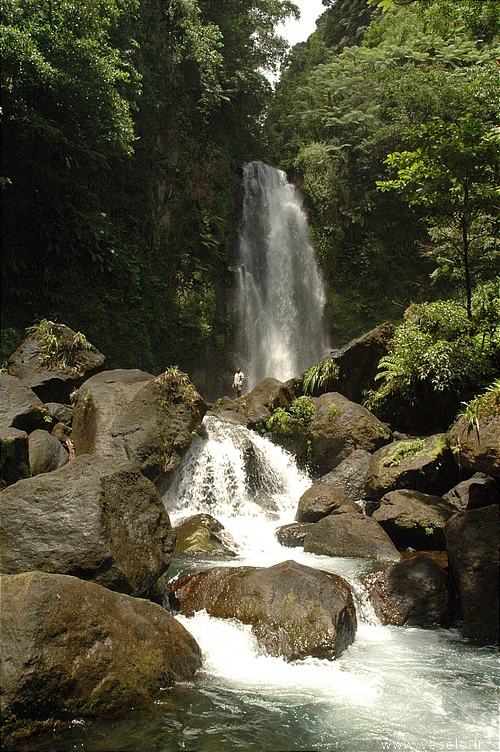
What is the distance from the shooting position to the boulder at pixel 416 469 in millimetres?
8289

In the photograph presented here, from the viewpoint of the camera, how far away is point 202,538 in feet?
25.3

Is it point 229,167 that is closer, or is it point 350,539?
point 350,539

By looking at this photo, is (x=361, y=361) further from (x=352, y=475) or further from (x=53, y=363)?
(x=53, y=363)

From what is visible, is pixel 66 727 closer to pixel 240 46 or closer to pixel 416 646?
pixel 416 646

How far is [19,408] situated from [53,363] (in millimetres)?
2383

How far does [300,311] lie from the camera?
65.8 ft

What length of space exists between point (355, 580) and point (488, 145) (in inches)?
256

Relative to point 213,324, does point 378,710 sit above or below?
below

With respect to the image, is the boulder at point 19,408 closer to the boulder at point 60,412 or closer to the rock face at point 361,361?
the boulder at point 60,412

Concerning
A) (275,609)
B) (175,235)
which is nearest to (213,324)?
(175,235)

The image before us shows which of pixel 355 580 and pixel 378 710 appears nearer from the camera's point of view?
pixel 378 710

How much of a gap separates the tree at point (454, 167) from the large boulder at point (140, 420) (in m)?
5.38

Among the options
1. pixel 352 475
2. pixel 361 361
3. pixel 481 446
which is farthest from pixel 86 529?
pixel 361 361

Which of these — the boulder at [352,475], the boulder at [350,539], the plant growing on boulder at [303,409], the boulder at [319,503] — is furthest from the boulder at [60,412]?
the plant growing on boulder at [303,409]
